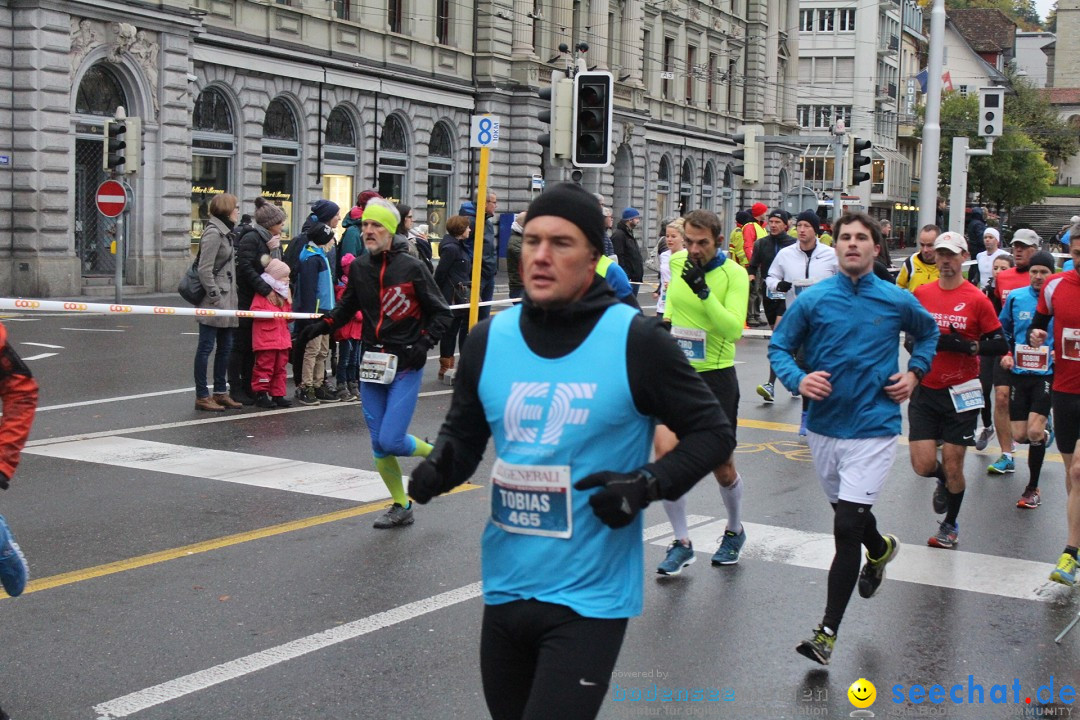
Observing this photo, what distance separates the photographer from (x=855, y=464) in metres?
6.05

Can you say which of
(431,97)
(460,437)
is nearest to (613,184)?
(431,97)

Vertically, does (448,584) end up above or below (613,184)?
below

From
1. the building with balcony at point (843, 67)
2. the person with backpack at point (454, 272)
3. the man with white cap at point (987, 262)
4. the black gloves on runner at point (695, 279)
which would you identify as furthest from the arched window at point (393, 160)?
the building with balcony at point (843, 67)

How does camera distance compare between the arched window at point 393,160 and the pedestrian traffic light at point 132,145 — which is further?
the arched window at point 393,160

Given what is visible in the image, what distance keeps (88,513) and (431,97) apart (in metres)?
33.8

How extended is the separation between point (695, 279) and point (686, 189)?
176 ft

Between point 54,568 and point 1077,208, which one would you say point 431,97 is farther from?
point 1077,208

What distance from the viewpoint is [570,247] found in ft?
11.5

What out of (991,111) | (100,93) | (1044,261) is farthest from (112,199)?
(1044,261)

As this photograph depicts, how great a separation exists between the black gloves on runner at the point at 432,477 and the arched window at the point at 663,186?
A: 53866mm

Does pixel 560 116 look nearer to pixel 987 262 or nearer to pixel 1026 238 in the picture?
pixel 987 262

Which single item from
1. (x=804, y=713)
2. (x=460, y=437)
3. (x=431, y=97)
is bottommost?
(x=804, y=713)

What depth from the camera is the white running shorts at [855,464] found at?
6.02 meters

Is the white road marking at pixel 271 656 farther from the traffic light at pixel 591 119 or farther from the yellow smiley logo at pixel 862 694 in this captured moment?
the traffic light at pixel 591 119
